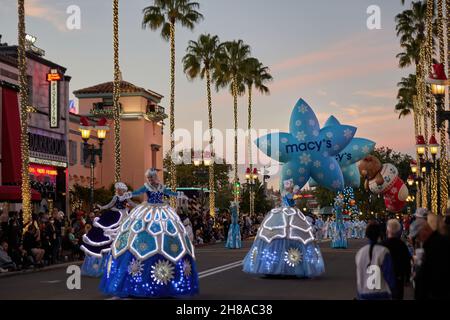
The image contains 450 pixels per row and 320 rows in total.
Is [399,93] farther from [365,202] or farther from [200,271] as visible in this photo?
[200,271]

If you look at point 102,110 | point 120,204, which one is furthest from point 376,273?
point 102,110

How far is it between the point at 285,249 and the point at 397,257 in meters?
9.39

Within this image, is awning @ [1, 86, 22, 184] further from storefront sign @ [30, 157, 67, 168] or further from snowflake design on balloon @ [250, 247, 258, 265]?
snowflake design on balloon @ [250, 247, 258, 265]

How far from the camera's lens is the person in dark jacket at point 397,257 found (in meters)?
10.9

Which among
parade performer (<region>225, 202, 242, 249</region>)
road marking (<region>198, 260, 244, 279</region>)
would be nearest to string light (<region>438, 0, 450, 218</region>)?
road marking (<region>198, 260, 244, 279</region>)

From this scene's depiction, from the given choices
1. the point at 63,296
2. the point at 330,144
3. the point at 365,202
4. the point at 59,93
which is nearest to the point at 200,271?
the point at 63,296

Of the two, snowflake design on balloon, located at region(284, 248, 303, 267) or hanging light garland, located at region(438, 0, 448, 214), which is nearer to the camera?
snowflake design on balloon, located at region(284, 248, 303, 267)

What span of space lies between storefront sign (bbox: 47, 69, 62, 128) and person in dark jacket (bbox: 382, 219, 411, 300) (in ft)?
134

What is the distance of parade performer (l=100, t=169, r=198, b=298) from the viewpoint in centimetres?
1520

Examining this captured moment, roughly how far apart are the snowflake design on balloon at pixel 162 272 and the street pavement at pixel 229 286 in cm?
78

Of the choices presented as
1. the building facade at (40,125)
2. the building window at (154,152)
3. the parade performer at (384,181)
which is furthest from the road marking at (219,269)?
the building window at (154,152)

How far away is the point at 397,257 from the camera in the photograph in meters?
11.1

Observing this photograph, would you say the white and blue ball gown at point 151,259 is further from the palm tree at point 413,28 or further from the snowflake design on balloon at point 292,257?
the palm tree at point 413,28

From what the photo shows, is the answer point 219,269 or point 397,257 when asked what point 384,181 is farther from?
point 397,257
